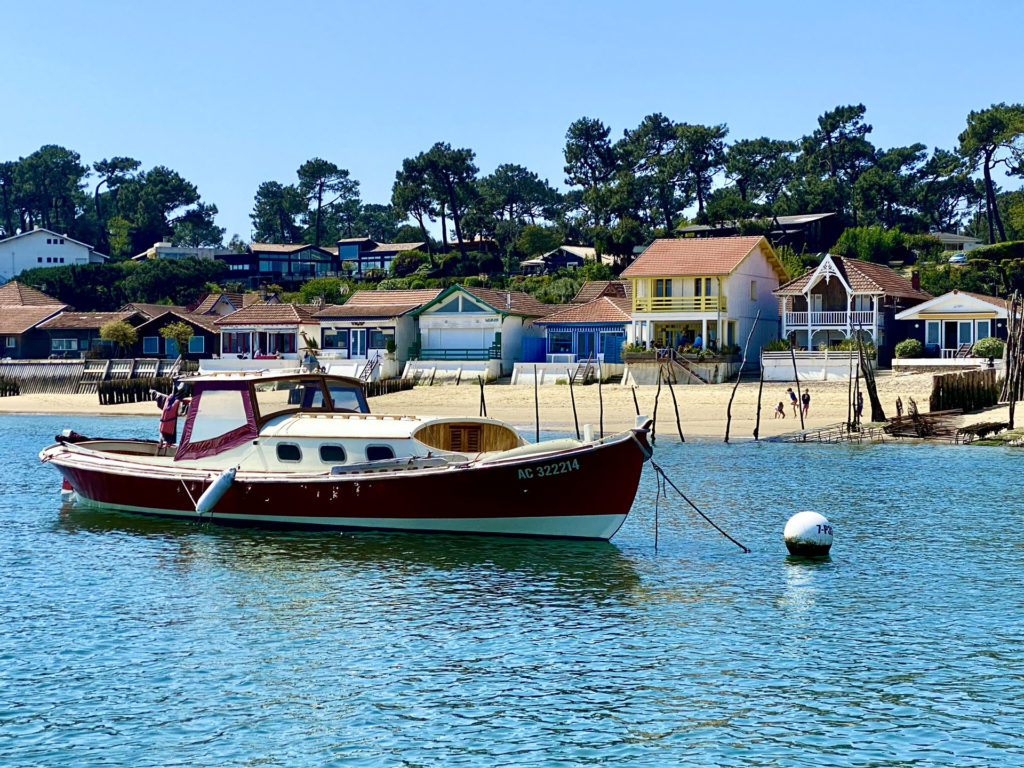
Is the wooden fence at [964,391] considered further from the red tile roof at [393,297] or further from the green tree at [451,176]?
the green tree at [451,176]

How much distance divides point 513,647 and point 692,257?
53475 mm

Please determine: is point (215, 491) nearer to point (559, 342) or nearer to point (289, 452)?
point (289, 452)

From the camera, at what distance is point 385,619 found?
17734 mm

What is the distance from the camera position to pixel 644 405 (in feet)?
177

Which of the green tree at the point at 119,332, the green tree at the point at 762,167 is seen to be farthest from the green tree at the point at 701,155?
the green tree at the point at 119,332

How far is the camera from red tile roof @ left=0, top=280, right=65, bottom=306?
90.4 metres

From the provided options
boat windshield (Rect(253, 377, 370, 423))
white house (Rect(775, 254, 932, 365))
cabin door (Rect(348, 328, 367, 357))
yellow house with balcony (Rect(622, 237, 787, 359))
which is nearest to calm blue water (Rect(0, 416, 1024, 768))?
boat windshield (Rect(253, 377, 370, 423))

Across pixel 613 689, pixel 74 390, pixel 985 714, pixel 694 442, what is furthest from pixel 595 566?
pixel 74 390

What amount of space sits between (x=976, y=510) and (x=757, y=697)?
16.3m

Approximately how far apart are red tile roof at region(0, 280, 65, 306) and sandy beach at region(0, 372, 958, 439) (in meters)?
28.2

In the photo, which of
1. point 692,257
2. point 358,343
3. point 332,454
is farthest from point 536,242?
point 332,454

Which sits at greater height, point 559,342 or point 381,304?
point 381,304

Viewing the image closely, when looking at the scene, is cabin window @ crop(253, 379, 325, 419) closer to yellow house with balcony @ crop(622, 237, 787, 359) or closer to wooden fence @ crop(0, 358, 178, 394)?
yellow house with balcony @ crop(622, 237, 787, 359)

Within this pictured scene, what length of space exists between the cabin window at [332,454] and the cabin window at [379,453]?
622mm
